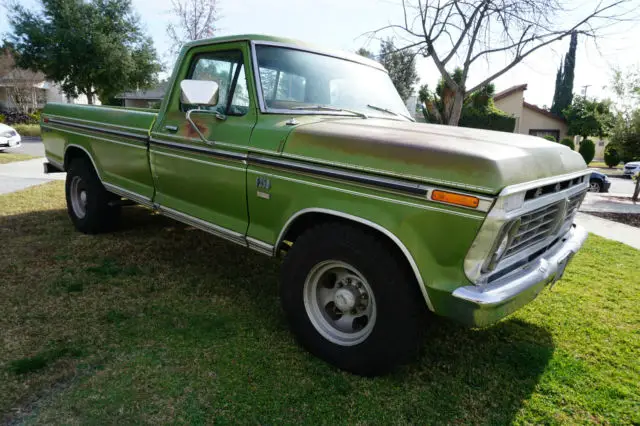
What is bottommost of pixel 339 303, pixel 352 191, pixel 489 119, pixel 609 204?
pixel 609 204

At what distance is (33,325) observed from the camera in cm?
307

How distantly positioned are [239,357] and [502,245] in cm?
178

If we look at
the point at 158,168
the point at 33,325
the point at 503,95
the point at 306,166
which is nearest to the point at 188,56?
the point at 158,168

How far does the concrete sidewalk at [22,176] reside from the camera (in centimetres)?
812

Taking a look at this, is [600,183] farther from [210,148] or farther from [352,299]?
[210,148]

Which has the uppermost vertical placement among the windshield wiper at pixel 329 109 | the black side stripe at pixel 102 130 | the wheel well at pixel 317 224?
the windshield wiper at pixel 329 109

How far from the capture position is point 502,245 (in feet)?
7.13

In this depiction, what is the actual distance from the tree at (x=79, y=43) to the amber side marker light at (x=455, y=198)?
26.7 m

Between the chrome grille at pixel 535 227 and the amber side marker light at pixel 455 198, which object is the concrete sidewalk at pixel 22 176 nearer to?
the amber side marker light at pixel 455 198

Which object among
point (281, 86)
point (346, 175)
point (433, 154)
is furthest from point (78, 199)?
point (433, 154)

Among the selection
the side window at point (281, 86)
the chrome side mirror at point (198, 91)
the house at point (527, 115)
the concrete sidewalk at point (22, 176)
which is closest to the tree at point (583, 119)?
the house at point (527, 115)

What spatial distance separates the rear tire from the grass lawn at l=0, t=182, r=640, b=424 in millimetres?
596

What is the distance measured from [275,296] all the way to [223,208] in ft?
3.25

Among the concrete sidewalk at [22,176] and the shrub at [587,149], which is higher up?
the shrub at [587,149]
